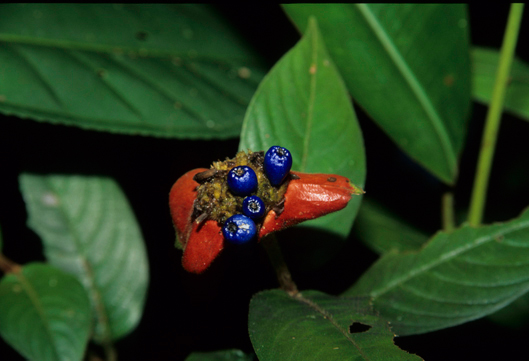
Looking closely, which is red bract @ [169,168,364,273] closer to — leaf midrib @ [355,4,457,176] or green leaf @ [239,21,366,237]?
green leaf @ [239,21,366,237]

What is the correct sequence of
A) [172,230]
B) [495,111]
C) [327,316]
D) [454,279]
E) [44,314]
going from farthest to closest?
[172,230], [495,111], [44,314], [454,279], [327,316]

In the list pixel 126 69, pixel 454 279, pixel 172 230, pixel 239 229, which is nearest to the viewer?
pixel 239 229

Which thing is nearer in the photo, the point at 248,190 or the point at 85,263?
the point at 248,190

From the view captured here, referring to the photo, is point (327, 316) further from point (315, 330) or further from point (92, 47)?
point (92, 47)

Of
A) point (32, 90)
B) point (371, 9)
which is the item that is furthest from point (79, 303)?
point (371, 9)

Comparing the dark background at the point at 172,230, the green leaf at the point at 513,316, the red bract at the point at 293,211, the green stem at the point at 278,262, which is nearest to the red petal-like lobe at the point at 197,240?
the red bract at the point at 293,211

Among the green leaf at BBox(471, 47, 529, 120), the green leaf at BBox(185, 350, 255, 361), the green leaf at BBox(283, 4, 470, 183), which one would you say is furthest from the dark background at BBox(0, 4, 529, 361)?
the green leaf at BBox(283, 4, 470, 183)

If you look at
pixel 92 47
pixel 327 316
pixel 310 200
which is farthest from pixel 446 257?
pixel 92 47

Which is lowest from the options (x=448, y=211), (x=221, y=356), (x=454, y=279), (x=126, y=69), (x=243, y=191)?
(x=221, y=356)
